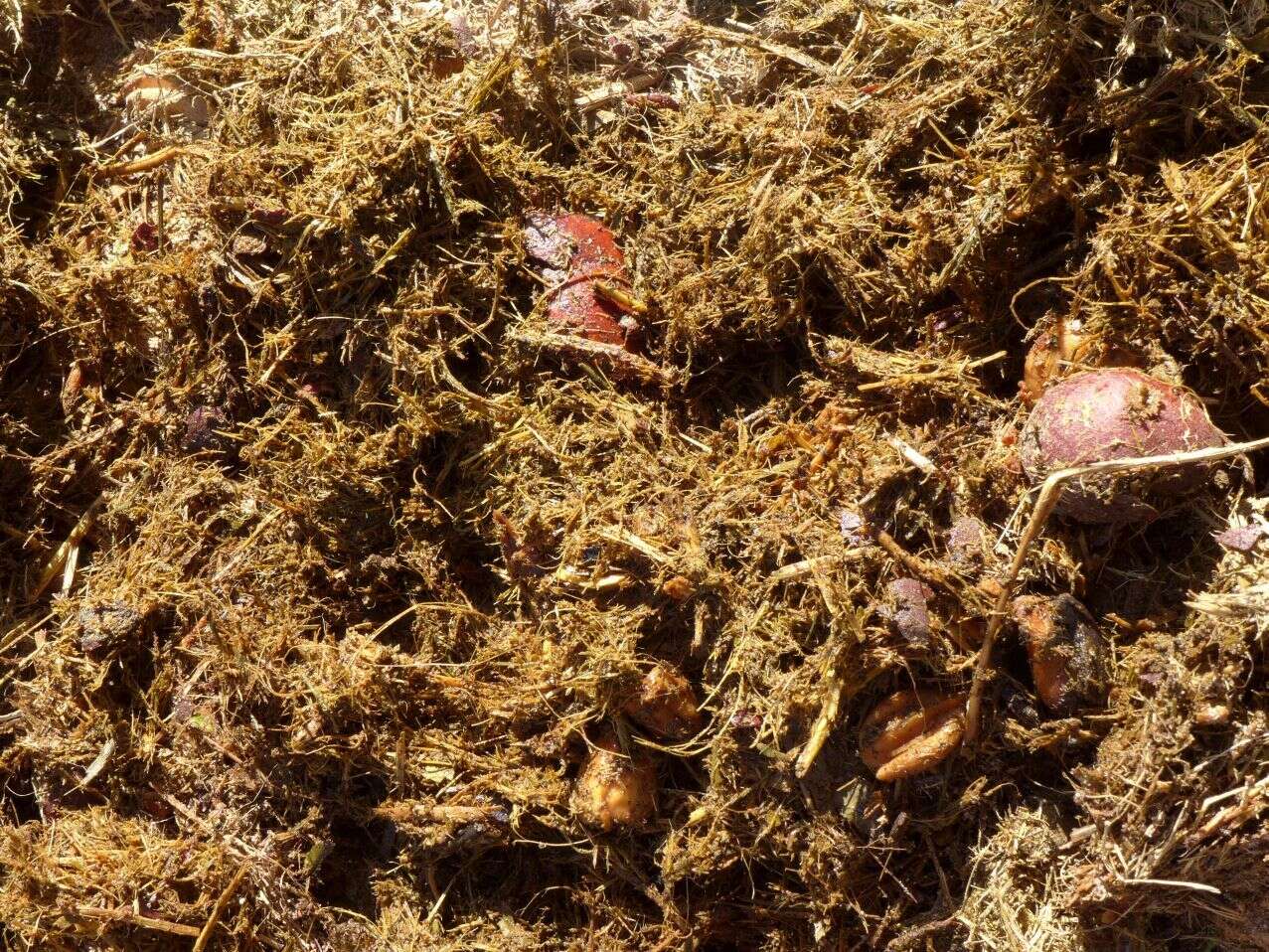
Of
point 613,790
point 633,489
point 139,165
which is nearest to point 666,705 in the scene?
point 613,790

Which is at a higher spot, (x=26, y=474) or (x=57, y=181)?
(x=57, y=181)

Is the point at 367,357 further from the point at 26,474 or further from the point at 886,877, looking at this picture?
the point at 886,877

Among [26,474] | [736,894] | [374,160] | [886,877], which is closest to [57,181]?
[26,474]

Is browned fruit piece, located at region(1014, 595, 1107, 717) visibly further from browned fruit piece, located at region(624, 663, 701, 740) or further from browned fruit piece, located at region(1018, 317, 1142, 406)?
browned fruit piece, located at region(624, 663, 701, 740)

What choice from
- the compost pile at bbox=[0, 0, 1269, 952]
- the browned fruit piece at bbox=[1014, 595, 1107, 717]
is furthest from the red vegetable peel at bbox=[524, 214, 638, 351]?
the browned fruit piece at bbox=[1014, 595, 1107, 717]

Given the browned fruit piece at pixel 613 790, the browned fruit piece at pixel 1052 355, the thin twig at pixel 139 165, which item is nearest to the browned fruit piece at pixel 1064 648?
the browned fruit piece at pixel 1052 355

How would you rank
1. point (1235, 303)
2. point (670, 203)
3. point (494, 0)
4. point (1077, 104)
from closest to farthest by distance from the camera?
point (1235, 303) → point (1077, 104) → point (670, 203) → point (494, 0)

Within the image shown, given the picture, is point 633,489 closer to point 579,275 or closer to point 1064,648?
point 579,275
